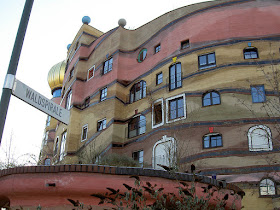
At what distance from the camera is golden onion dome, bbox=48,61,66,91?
36.0 metres

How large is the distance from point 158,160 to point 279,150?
554 cm

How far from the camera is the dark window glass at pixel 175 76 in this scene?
18219 millimetres

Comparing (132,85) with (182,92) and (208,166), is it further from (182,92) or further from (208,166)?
(208,166)

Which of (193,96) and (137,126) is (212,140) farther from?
(137,126)

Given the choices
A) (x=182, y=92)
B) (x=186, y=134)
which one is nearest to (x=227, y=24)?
(x=182, y=92)

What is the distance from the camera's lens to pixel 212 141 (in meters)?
15.8

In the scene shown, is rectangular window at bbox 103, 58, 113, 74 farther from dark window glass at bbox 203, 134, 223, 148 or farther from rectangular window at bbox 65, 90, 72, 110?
dark window glass at bbox 203, 134, 223, 148

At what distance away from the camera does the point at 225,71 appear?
1692 centimetres

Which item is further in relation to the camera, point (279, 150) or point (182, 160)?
point (182, 160)

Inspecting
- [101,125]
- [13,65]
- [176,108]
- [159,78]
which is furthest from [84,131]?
[13,65]

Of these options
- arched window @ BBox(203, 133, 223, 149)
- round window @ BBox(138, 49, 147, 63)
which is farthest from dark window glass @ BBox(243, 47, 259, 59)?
round window @ BBox(138, 49, 147, 63)

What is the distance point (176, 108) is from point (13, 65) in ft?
44.4

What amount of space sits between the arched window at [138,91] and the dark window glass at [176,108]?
2501mm

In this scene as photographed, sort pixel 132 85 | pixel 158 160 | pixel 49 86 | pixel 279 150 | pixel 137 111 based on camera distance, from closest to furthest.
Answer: pixel 279 150 → pixel 158 160 → pixel 137 111 → pixel 132 85 → pixel 49 86
